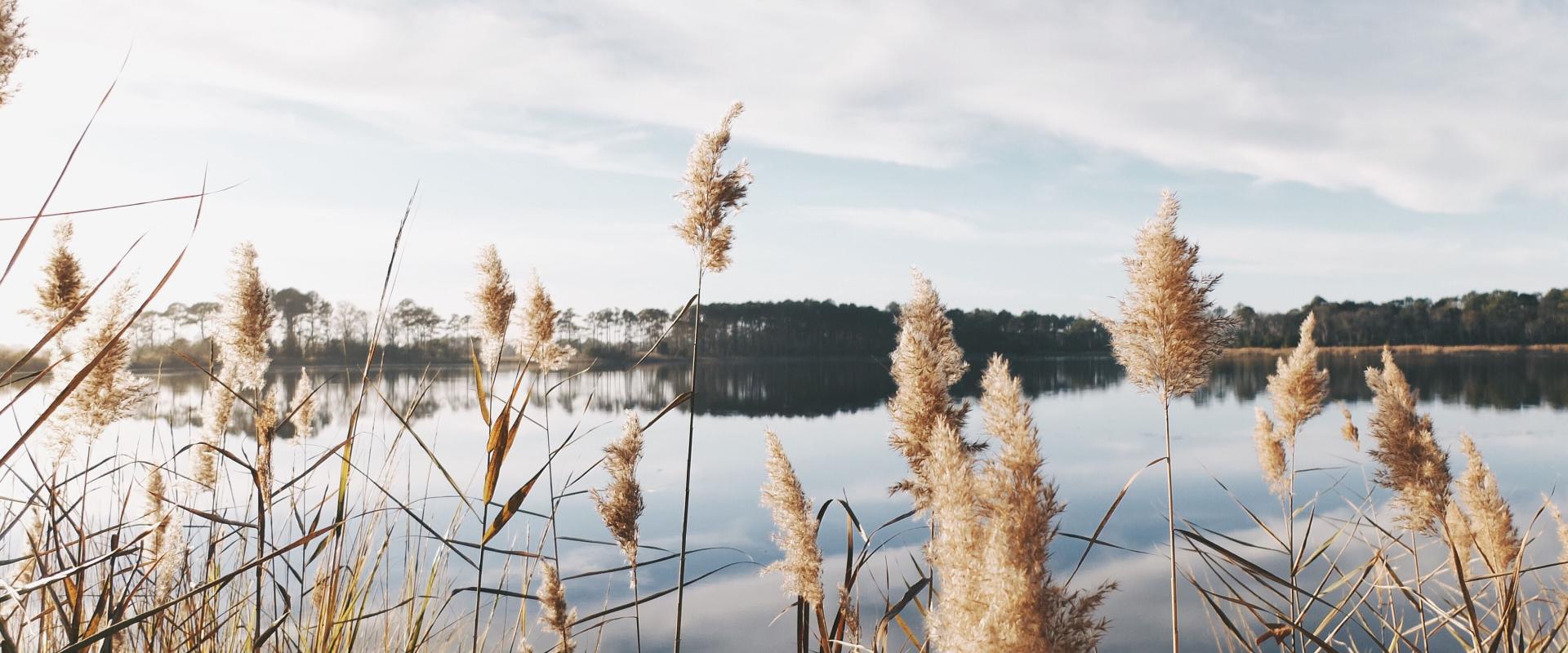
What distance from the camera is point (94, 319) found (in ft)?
6.97

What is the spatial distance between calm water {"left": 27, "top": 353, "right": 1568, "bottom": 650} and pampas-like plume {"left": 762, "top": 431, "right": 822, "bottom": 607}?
1.49 feet

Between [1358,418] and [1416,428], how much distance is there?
90.7ft

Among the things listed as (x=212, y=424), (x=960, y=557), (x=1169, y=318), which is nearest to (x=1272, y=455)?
(x=1169, y=318)

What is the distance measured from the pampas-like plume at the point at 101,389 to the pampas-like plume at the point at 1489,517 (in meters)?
4.78

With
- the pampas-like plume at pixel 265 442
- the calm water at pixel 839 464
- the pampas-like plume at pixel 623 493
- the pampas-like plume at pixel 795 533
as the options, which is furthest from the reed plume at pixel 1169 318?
the pampas-like plume at pixel 265 442

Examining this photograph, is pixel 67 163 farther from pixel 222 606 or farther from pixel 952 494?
pixel 222 606

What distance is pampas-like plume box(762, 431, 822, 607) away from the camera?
2.28 meters

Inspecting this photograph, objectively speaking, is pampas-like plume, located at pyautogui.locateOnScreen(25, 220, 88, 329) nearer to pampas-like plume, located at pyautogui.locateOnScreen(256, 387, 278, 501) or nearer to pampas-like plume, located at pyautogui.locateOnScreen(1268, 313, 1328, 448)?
pampas-like plume, located at pyautogui.locateOnScreen(256, 387, 278, 501)

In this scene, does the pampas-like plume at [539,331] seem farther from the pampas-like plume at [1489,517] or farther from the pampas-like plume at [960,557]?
the pampas-like plume at [1489,517]

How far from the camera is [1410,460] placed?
3.17 meters

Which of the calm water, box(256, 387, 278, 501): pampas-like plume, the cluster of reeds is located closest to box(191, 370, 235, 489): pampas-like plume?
the cluster of reeds

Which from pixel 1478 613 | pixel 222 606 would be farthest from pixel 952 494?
pixel 1478 613

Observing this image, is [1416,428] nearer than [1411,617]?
Yes

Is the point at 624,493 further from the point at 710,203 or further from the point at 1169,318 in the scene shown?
the point at 1169,318
